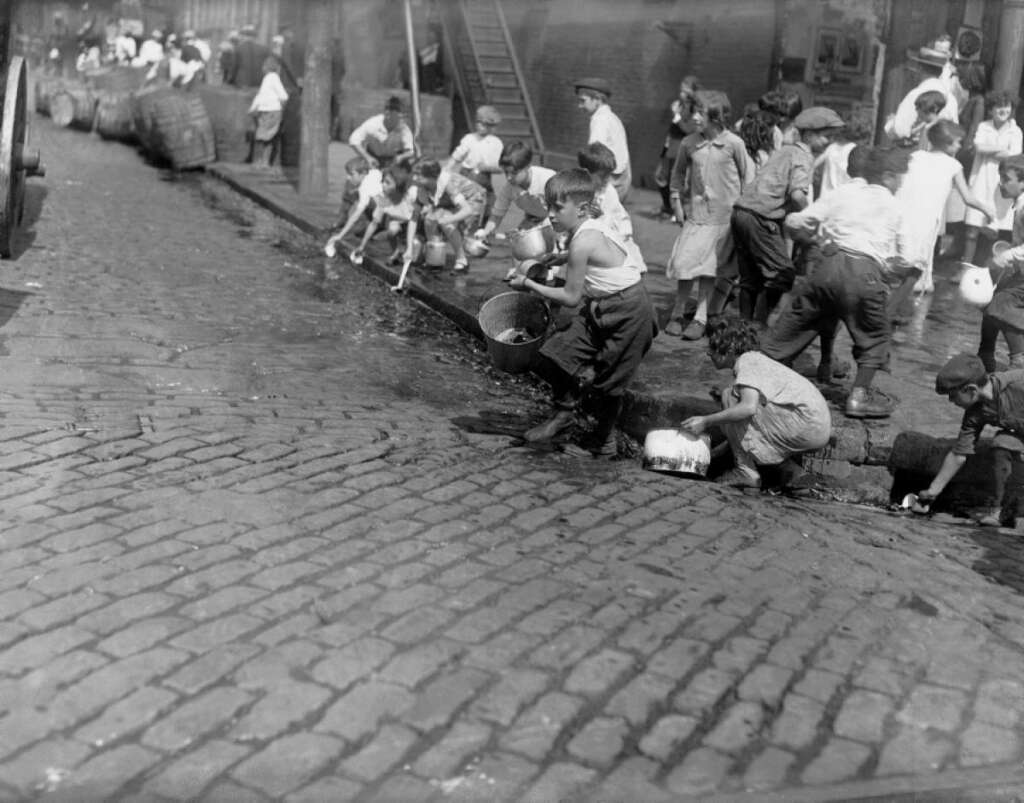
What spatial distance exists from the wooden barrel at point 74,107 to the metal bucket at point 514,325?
1800 cm

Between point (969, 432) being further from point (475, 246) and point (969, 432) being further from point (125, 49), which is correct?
point (125, 49)

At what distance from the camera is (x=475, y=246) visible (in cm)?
1107

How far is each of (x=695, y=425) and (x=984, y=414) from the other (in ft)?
4.13

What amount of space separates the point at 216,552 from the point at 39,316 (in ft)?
13.8

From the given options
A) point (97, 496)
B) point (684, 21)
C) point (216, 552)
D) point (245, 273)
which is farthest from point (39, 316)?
point (684, 21)

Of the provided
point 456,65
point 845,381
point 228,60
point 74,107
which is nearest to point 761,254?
point 845,381

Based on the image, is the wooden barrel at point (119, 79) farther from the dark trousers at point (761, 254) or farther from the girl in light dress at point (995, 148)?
the dark trousers at point (761, 254)

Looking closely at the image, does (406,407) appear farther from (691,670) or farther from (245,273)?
(245,273)

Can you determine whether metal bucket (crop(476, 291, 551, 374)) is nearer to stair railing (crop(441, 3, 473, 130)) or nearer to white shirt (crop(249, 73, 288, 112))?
white shirt (crop(249, 73, 288, 112))

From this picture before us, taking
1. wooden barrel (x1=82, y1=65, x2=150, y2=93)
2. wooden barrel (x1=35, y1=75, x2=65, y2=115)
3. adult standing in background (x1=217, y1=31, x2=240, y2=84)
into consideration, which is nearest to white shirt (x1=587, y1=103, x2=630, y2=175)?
wooden barrel (x1=82, y1=65, x2=150, y2=93)

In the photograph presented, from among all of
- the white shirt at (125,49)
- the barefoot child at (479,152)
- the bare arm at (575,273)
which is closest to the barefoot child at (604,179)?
the bare arm at (575,273)

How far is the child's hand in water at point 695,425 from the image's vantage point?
6.06 m

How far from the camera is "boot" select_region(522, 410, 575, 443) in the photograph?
21.2 ft

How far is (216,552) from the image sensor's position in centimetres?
461
